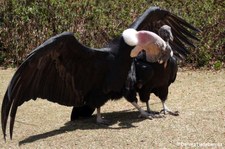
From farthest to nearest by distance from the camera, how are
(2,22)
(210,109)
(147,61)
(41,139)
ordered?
(2,22)
(210,109)
(147,61)
(41,139)

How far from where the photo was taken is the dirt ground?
491 centimetres

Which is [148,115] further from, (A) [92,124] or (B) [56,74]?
(B) [56,74]

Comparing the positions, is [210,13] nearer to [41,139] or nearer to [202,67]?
[202,67]

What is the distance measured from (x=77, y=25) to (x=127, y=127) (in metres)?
4.75

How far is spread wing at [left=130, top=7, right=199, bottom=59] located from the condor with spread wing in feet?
1.35

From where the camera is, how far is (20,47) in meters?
9.74

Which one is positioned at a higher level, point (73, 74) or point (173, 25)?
point (173, 25)

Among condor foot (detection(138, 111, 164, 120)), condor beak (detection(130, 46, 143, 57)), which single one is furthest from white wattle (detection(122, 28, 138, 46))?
condor foot (detection(138, 111, 164, 120))

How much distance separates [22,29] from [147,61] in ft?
15.7

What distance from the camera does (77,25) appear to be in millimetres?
9820

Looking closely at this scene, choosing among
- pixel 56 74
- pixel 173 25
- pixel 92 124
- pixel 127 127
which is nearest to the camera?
pixel 56 74

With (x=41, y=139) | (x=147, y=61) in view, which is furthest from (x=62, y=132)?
(x=147, y=61)

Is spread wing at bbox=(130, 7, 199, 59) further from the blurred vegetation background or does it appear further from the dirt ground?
the blurred vegetation background

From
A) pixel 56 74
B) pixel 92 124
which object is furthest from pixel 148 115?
pixel 56 74
